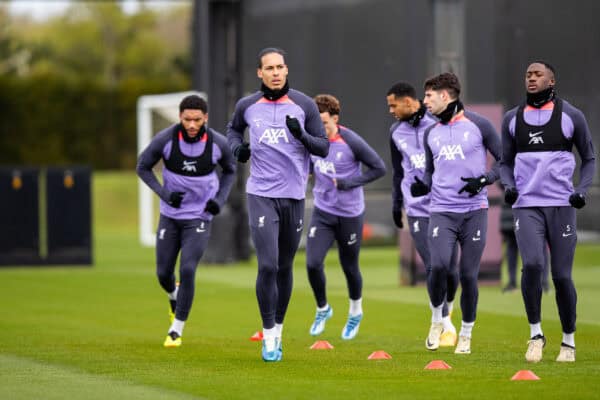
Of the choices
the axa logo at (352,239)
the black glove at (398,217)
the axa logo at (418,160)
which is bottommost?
the axa logo at (352,239)

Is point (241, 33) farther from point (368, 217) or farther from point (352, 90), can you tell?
point (368, 217)

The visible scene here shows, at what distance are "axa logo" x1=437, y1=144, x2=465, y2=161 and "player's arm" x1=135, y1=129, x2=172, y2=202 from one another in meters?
2.57

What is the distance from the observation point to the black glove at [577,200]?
1045 centimetres

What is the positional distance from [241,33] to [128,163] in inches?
910

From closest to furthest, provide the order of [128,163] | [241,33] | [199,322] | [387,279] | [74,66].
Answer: [199,322], [387,279], [241,33], [128,163], [74,66]

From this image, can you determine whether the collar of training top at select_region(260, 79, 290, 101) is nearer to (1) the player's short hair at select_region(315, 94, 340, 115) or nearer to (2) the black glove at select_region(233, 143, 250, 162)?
(2) the black glove at select_region(233, 143, 250, 162)

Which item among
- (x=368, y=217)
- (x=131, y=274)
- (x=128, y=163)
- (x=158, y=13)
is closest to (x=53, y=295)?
(x=131, y=274)

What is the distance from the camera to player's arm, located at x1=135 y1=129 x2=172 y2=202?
12.6 m

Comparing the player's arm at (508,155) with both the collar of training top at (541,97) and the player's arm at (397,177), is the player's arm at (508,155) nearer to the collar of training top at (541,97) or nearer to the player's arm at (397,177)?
the collar of training top at (541,97)

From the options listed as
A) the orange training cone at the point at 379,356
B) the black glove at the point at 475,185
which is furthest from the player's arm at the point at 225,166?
the black glove at the point at 475,185

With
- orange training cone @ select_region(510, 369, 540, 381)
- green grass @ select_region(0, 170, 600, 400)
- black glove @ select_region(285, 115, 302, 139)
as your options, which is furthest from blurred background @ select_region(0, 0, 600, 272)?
orange training cone @ select_region(510, 369, 540, 381)

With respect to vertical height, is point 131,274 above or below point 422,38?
below

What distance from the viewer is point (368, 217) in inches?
1248

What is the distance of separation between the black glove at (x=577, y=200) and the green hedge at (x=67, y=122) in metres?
39.2
